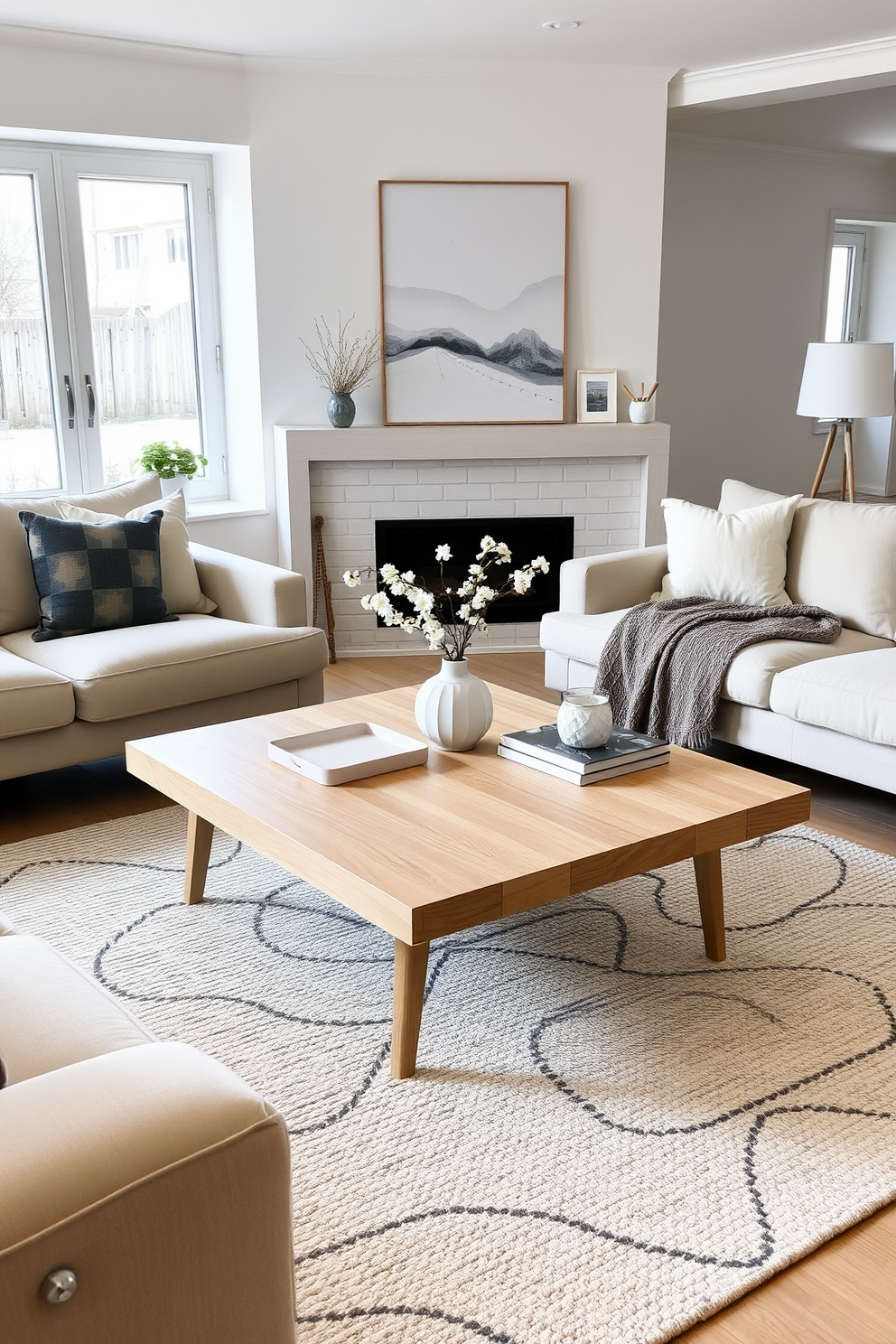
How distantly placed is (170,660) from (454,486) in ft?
7.58

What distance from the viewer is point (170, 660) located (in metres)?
3.58

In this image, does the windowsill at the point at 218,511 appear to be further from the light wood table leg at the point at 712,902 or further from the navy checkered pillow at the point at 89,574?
the light wood table leg at the point at 712,902

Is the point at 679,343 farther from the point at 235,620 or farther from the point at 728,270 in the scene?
the point at 235,620

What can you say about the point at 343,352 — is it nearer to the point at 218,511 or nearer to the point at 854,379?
the point at 218,511

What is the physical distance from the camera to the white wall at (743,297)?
25.0ft

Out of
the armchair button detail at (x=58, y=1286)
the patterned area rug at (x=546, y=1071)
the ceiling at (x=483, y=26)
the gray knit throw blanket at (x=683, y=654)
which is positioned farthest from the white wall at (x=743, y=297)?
the armchair button detail at (x=58, y=1286)

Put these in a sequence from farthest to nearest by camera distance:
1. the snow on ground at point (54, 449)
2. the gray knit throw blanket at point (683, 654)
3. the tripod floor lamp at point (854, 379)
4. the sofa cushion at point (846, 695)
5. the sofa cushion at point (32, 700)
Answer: the snow on ground at point (54, 449) < the tripod floor lamp at point (854, 379) < the gray knit throw blanket at point (683, 654) < the sofa cushion at point (32, 700) < the sofa cushion at point (846, 695)

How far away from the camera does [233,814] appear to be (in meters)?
2.43

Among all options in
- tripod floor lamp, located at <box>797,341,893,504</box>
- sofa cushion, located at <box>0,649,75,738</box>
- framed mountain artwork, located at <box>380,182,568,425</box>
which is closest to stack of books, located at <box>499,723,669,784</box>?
sofa cushion, located at <box>0,649,75,738</box>

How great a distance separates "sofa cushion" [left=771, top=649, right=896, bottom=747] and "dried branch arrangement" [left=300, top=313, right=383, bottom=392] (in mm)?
2810

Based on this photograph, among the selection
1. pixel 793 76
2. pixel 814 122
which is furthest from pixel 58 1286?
pixel 814 122

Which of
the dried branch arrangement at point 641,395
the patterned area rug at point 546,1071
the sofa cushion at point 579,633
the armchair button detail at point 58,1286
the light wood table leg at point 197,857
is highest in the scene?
the dried branch arrangement at point 641,395

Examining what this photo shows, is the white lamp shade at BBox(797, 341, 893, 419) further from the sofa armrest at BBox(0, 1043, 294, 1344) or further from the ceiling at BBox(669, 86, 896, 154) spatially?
the sofa armrest at BBox(0, 1043, 294, 1344)

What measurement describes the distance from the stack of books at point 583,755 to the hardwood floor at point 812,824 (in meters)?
0.98
